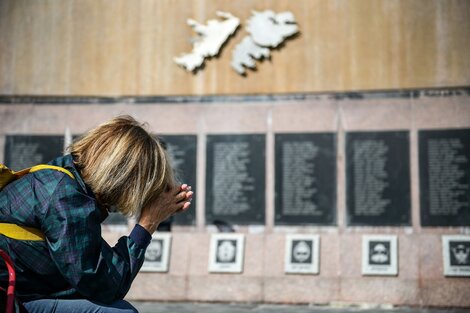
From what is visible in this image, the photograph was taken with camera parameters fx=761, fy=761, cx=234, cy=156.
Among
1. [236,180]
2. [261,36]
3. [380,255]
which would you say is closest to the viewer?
[380,255]

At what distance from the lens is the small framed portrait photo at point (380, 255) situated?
805cm

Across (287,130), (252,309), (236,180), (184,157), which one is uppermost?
(287,130)

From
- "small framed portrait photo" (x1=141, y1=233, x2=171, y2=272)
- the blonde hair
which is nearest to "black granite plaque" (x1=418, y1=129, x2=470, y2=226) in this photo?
"small framed portrait photo" (x1=141, y1=233, x2=171, y2=272)

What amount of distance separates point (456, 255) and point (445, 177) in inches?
33.4

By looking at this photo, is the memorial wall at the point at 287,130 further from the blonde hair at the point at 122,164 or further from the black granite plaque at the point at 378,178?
the blonde hair at the point at 122,164

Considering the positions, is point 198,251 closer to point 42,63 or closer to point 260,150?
point 260,150

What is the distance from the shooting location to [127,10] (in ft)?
30.5

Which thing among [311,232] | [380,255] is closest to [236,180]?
[311,232]

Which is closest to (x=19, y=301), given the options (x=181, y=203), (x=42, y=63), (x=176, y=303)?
(x=181, y=203)

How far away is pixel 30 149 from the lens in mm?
9117

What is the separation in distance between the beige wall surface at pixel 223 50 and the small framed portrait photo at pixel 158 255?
1755 mm

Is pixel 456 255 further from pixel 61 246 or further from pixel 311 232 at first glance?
pixel 61 246

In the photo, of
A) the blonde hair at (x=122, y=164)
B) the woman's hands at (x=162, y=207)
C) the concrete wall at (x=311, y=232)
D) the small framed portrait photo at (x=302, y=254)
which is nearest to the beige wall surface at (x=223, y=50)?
the concrete wall at (x=311, y=232)

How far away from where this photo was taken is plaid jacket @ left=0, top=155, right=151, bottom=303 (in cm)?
220
